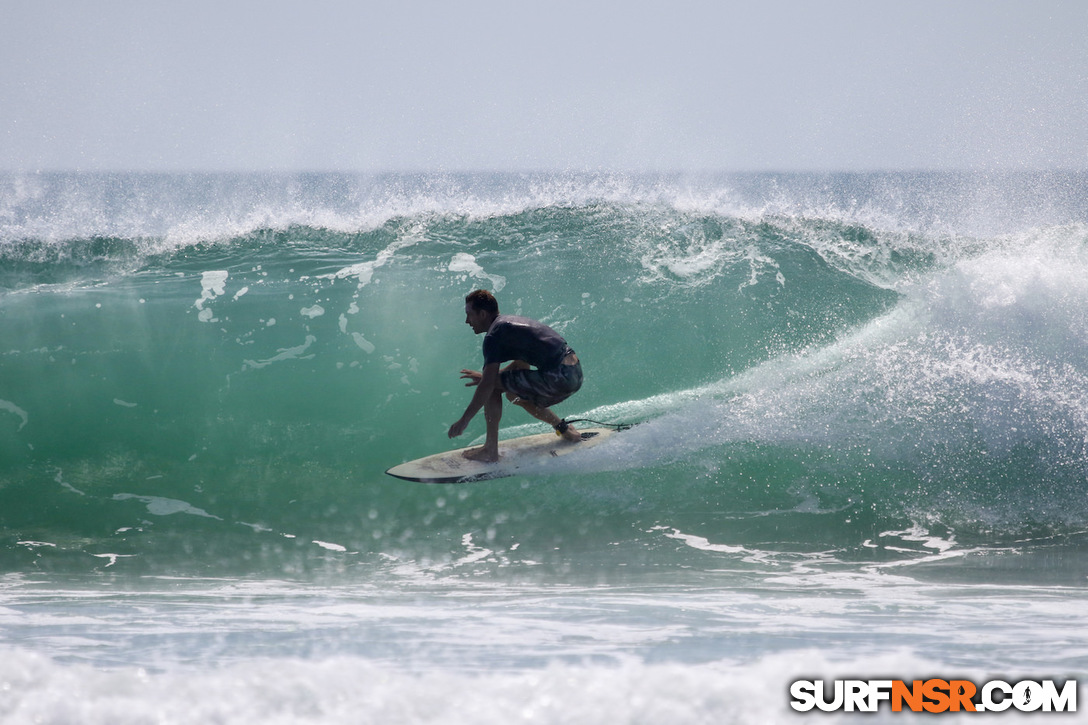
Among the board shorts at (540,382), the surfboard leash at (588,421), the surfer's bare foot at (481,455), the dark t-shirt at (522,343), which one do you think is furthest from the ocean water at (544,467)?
the dark t-shirt at (522,343)

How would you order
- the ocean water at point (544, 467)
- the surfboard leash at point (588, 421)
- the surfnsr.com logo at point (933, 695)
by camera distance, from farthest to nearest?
the surfboard leash at point (588, 421) < the ocean water at point (544, 467) < the surfnsr.com logo at point (933, 695)

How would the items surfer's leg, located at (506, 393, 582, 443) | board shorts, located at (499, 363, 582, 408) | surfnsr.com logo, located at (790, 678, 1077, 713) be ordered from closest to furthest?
surfnsr.com logo, located at (790, 678, 1077, 713) → board shorts, located at (499, 363, 582, 408) → surfer's leg, located at (506, 393, 582, 443)

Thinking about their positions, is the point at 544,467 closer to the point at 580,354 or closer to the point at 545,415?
the point at 545,415

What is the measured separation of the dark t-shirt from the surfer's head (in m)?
0.06

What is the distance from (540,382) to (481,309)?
66cm

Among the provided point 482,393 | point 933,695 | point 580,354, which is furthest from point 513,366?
point 933,695

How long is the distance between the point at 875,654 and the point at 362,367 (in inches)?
216

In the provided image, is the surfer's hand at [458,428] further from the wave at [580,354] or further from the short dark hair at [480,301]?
the wave at [580,354]

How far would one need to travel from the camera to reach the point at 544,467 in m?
5.59

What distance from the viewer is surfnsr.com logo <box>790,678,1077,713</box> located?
108 inches

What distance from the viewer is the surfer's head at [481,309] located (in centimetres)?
503

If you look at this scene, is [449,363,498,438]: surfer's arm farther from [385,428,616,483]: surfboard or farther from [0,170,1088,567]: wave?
[0,170,1088,567]: wave

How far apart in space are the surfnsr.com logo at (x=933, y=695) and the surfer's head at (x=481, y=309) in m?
2.96

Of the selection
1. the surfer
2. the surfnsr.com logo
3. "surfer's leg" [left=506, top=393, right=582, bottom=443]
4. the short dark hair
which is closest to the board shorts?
the surfer
